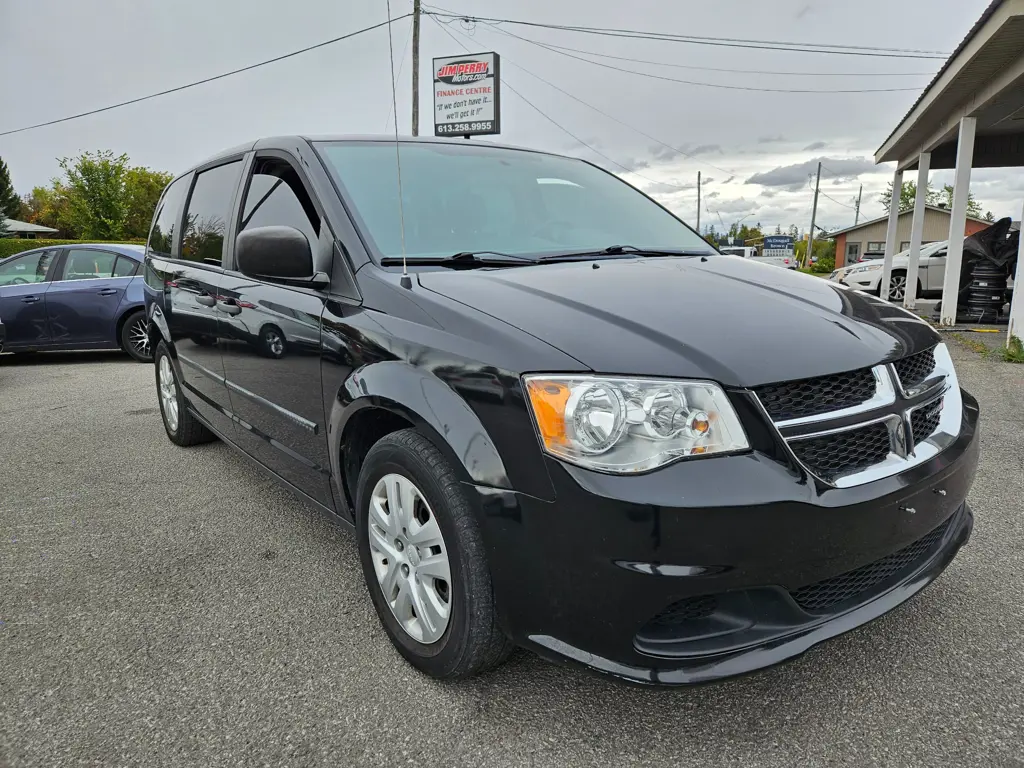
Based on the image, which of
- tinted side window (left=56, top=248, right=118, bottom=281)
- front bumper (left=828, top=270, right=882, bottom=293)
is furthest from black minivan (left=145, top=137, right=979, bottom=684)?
front bumper (left=828, top=270, right=882, bottom=293)

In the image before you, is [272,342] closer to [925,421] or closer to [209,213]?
[209,213]

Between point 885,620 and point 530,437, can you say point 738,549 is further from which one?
point 885,620

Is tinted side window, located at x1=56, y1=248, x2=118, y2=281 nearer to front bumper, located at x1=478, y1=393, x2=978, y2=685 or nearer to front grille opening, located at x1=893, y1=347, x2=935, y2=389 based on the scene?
front bumper, located at x1=478, y1=393, x2=978, y2=685

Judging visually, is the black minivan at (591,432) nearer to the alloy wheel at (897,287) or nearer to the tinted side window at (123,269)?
the tinted side window at (123,269)

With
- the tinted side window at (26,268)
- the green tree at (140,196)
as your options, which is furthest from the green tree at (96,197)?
the tinted side window at (26,268)

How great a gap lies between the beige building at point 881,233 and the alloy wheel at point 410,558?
4307cm

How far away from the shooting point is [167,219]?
457 cm

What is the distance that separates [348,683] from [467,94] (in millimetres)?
22719

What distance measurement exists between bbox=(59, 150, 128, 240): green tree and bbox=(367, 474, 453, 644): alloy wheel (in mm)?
42142

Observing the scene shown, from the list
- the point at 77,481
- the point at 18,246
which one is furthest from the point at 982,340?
the point at 18,246

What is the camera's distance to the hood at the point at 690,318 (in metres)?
1.73

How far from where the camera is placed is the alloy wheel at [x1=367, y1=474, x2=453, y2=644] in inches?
78.7

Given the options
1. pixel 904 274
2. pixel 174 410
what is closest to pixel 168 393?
pixel 174 410

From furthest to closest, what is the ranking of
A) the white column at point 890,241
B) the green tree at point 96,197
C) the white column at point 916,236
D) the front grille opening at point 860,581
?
1. the green tree at point 96,197
2. the white column at point 890,241
3. the white column at point 916,236
4. the front grille opening at point 860,581
